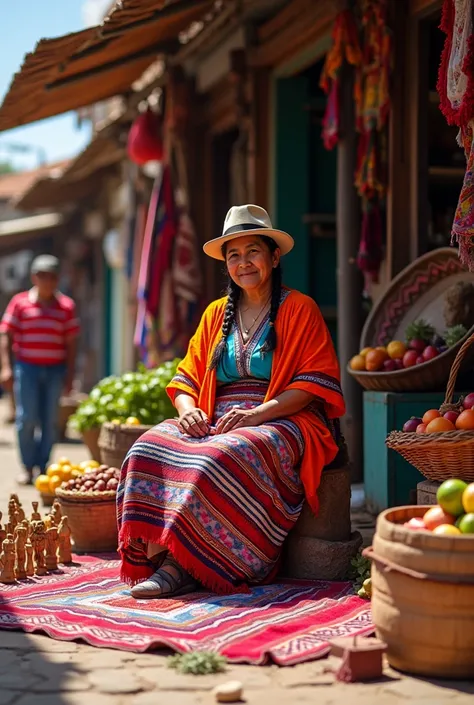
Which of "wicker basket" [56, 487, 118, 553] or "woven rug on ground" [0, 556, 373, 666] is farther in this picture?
"wicker basket" [56, 487, 118, 553]

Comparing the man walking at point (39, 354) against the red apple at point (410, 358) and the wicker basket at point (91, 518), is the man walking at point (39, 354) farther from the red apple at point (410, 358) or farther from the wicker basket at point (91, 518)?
the red apple at point (410, 358)

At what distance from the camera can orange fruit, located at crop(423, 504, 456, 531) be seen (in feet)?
11.6

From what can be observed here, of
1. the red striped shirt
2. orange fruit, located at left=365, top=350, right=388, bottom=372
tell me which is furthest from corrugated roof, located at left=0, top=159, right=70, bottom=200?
orange fruit, located at left=365, top=350, right=388, bottom=372

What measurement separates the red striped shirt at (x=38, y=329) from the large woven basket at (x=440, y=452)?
4746mm

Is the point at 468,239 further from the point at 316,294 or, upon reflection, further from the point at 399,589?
the point at 316,294

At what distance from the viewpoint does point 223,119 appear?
32.4 feet

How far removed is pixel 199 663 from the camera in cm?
340

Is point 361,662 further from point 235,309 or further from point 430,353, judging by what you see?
point 430,353

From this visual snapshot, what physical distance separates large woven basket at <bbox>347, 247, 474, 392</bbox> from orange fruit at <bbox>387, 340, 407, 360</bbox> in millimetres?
181

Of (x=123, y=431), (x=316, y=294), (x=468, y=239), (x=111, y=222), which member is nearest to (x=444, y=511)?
(x=468, y=239)

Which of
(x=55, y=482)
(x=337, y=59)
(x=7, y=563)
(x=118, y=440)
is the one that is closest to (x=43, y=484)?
(x=55, y=482)

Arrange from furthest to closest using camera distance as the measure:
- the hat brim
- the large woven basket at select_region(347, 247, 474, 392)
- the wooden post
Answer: the wooden post < the large woven basket at select_region(347, 247, 474, 392) < the hat brim

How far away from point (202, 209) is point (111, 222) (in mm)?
6815

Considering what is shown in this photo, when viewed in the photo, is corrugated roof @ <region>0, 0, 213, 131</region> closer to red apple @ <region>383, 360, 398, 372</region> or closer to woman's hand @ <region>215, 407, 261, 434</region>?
red apple @ <region>383, 360, 398, 372</region>
